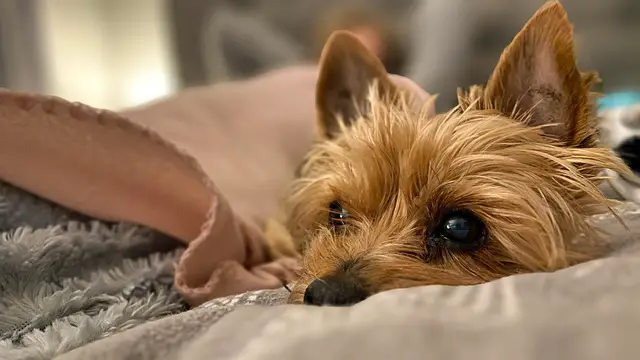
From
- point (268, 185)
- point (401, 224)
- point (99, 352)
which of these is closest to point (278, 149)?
point (268, 185)

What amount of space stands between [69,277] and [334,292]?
1.44ft

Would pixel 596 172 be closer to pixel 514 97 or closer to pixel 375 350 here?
pixel 514 97

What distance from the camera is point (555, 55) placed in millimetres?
985

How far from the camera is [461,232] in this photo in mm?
980

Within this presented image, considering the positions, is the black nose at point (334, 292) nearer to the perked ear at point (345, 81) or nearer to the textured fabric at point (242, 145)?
the textured fabric at point (242, 145)

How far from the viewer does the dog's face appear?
3.11 ft

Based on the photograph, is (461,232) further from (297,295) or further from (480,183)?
(297,295)

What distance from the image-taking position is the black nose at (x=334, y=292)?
798 mm

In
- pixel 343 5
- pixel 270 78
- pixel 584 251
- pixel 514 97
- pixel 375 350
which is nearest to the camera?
pixel 375 350

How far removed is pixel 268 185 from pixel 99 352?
2.70 feet

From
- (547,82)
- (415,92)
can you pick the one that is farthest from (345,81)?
(547,82)

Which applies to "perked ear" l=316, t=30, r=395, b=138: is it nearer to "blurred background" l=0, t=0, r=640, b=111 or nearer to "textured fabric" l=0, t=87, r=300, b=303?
"blurred background" l=0, t=0, r=640, b=111

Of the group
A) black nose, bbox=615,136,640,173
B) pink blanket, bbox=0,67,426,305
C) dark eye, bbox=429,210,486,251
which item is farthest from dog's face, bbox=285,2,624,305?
black nose, bbox=615,136,640,173

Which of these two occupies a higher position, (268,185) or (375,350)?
(375,350)
